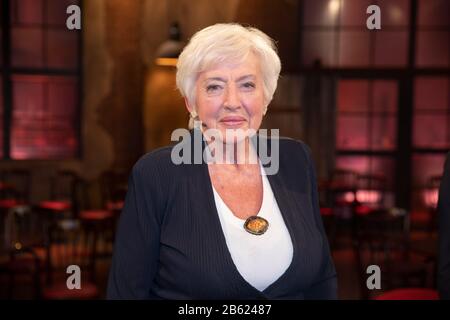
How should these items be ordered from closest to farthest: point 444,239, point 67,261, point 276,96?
point 444,239 → point 67,261 → point 276,96

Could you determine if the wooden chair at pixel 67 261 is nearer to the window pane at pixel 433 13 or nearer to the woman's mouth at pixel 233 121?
the woman's mouth at pixel 233 121

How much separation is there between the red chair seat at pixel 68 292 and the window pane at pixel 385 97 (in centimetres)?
510

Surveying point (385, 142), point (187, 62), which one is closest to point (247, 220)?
point (187, 62)

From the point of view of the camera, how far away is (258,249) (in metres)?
1.34

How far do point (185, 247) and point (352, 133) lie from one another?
690cm

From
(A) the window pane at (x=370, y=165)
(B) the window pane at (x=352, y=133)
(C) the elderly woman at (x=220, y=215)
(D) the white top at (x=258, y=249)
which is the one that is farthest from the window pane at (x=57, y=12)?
(D) the white top at (x=258, y=249)

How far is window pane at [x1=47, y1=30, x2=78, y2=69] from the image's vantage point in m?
7.96

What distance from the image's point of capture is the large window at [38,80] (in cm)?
789

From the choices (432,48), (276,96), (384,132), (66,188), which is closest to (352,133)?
(384,132)

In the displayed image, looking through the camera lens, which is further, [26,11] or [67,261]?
[26,11]

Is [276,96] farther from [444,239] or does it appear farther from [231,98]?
[231,98]

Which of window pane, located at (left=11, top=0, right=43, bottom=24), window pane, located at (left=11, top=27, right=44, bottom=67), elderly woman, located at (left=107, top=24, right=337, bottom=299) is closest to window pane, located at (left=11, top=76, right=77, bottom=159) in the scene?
window pane, located at (left=11, top=27, right=44, bottom=67)

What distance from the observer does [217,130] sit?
4.70 feet
